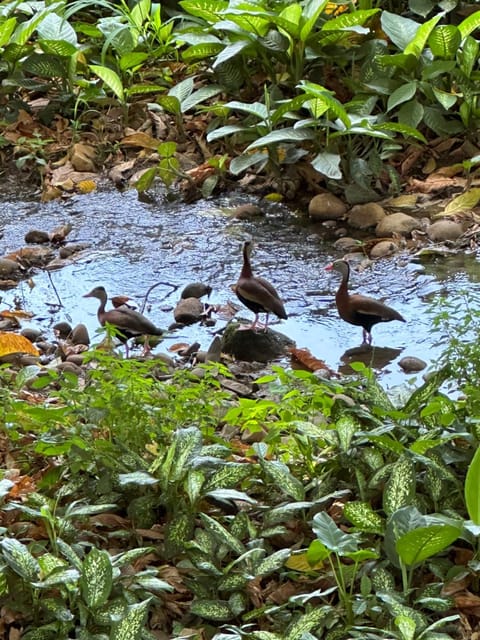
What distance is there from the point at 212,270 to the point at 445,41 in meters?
2.38

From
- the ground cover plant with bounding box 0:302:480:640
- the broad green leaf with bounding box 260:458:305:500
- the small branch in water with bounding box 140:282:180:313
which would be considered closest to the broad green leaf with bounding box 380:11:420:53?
the small branch in water with bounding box 140:282:180:313

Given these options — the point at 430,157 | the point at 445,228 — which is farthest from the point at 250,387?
the point at 430,157

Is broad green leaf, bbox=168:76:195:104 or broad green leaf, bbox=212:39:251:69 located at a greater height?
broad green leaf, bbox=212:39:251:69

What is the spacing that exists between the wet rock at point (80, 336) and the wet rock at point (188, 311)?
1.64 ft

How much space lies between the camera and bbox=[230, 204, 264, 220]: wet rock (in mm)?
6785

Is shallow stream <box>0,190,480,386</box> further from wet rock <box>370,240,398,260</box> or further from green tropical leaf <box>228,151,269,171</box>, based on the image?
green tropical leaf <box>228,151,269,171</box>

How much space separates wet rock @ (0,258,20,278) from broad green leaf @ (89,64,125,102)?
7.04ft

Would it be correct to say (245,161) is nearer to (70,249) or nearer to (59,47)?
(70,249)

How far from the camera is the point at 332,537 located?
9.15ft

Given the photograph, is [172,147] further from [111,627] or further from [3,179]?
[111,627]

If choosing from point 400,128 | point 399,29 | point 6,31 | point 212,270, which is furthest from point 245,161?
point 6,31

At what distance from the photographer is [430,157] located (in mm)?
7121

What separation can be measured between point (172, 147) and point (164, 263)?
1347 millimetres

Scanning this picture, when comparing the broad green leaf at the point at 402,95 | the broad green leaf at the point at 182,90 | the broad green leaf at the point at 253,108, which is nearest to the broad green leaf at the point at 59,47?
the broad green leaf at the point at 182,90
